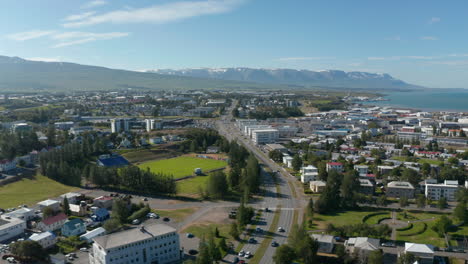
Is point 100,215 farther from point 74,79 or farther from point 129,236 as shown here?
point 74,79

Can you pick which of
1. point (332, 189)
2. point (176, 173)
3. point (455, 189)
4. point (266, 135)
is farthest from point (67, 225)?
point (266, 135)

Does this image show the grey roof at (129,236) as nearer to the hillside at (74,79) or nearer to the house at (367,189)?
the house at (367,189)

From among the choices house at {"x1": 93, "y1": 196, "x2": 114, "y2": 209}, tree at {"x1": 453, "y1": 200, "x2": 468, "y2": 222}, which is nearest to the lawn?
house at {"x1": 93, "y1": 196, "x2": 114, "y2": 209}

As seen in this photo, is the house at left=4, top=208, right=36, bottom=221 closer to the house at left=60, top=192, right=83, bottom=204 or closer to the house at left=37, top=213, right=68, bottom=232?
the house at left=37, top=213, right=68, bottom=232

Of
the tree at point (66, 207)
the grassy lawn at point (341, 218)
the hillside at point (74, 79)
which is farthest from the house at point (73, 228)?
the hillside at point (74, 79)

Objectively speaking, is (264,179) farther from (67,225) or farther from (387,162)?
(67,225)

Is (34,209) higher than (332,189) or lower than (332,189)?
lower

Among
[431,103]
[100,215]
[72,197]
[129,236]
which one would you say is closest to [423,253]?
[129,236]
